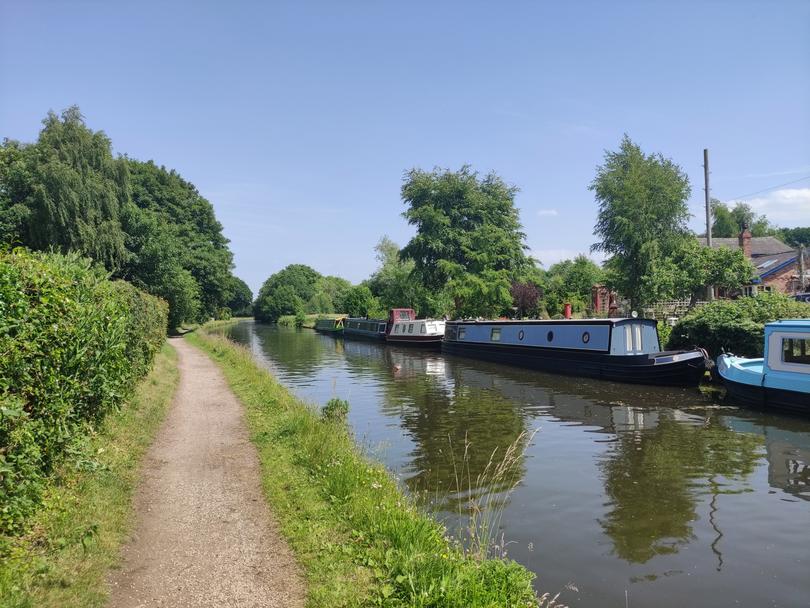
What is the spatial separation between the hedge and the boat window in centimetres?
1487

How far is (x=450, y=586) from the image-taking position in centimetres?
418

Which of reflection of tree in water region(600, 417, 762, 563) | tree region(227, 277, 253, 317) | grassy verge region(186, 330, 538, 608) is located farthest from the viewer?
tree region(227, 277, 253, 317)

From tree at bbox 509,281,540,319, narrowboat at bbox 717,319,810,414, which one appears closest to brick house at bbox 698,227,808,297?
tree at bbox 509,281,540,319

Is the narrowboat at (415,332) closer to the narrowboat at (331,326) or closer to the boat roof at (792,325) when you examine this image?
the narrowboat at (331,326)

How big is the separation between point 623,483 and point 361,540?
535 cm

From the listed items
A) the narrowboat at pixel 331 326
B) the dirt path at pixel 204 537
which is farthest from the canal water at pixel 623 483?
the narrowboat at pixel 331 326

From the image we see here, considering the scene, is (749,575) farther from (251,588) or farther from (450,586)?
(251,588)

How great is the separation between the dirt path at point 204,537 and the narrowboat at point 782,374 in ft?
41.5

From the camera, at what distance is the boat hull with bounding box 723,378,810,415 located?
13.1 metres

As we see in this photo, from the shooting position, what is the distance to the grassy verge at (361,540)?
4.24 metres

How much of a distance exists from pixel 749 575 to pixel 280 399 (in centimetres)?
944

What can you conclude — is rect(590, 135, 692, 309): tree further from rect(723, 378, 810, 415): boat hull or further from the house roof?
the house roof

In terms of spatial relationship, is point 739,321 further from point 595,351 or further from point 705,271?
point 705,271

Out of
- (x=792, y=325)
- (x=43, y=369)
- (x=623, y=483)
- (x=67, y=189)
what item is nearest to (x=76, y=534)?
(x=43, y=369)
